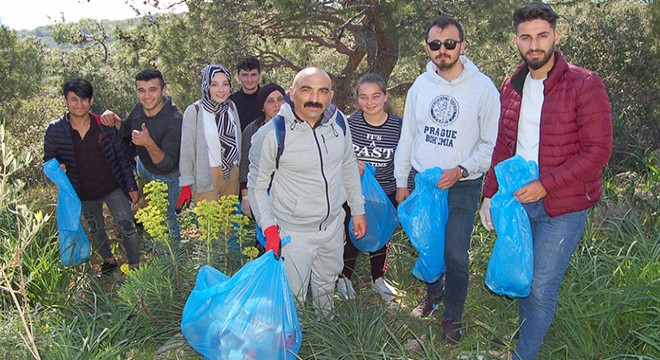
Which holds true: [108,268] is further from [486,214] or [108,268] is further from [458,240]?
[486,214]

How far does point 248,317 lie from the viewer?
2648 millimetres

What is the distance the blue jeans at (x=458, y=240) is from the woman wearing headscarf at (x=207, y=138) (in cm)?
171

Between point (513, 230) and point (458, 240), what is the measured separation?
55 cm

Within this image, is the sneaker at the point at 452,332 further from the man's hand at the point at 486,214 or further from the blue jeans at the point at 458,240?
the man's hand at the point at 486,214

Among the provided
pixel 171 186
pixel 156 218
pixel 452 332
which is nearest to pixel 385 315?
pixel 452 332

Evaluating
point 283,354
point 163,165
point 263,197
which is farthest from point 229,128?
point 283,354

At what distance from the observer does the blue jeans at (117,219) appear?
430 centimetres

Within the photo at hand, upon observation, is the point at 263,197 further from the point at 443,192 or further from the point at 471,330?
the point at 471,330

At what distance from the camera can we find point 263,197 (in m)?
2.99

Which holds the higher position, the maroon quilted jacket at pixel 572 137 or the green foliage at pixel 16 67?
the green foliage at pixel 16 67

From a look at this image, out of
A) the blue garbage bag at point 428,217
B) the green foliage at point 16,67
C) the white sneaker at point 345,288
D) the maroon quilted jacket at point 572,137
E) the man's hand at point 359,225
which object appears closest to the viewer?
the maroon quilted jacket at point 572,137

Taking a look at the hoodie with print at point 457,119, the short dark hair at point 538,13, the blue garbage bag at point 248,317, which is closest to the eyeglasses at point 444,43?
the hoodie with print at point 457,119

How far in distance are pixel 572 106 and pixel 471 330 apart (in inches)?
57.8

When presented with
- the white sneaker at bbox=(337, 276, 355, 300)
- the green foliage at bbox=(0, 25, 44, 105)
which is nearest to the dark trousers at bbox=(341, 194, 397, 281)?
the white sneaker at bbox=(337, 276, 355, 300)
